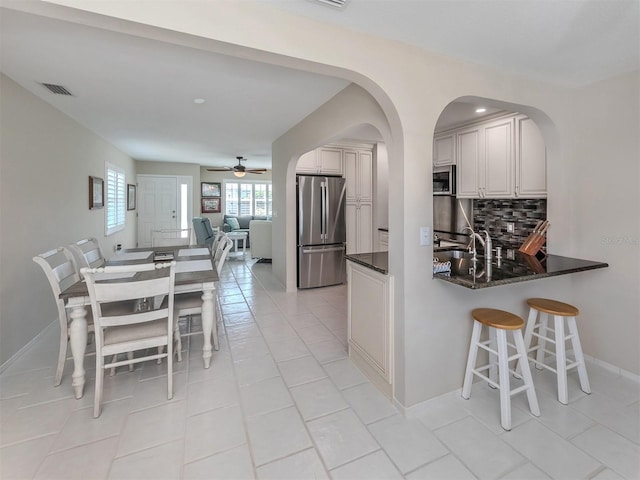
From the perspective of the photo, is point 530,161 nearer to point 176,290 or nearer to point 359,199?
point 359,199

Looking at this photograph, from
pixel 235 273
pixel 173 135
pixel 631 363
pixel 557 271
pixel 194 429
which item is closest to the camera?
pixel 194 429

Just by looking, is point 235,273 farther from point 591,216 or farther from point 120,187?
point 591,216

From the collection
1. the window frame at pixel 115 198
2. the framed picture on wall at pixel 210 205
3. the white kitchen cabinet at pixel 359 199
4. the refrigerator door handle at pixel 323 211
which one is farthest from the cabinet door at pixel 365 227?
the framed picture on wall at pixel 210 205

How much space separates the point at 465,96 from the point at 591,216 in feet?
4.89

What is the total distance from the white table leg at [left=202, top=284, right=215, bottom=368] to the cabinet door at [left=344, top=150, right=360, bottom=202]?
3.18 meters

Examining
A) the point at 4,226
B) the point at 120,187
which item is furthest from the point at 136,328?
the point at 120,187

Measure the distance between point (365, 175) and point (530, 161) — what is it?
8.81 ft

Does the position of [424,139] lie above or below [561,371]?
above

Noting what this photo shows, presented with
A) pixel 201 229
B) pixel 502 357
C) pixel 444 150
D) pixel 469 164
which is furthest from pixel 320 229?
pixel 201 229

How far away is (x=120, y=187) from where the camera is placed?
634cm

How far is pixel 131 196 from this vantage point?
7.32 meters

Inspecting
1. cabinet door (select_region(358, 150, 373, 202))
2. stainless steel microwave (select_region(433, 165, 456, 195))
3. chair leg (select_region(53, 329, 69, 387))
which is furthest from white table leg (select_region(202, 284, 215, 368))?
cabinet door (select_region(358, 150, 373, 202))

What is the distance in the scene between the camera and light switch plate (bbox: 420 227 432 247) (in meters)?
2.02

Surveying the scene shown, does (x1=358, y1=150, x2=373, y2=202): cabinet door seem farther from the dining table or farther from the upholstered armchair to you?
the upholstered armchair
